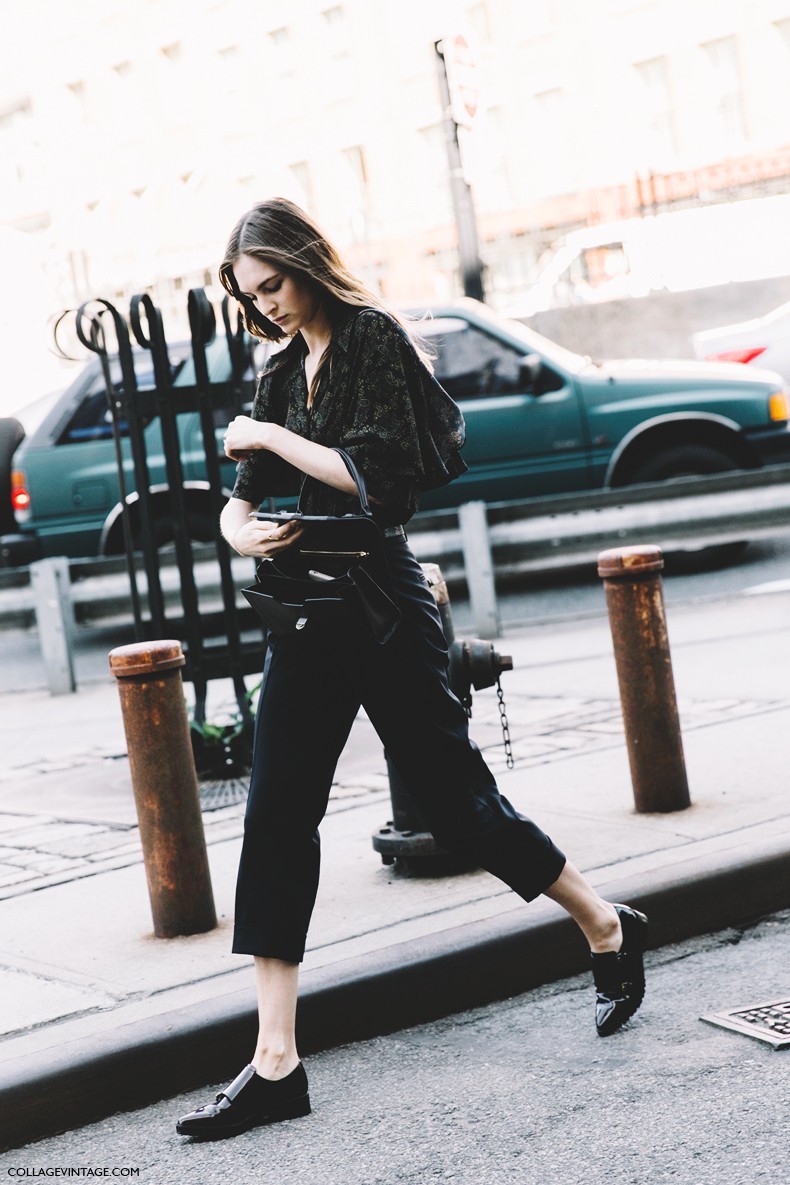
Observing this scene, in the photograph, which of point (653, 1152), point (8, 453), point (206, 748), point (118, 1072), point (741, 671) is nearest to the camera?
point (653, 1152)

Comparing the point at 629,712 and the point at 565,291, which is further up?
the point at 565,291

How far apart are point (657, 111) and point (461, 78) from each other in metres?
17.3

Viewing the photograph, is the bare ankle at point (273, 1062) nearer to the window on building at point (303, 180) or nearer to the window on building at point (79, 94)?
the window on building at point (303, 180)

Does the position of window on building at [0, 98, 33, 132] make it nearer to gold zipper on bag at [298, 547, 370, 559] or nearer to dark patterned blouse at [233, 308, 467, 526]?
dark patterned blouse at [233, 308, 467, 526]

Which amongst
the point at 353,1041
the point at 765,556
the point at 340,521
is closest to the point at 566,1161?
the point at 353,1041

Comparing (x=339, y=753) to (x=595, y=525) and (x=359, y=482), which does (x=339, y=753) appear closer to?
(x=359, y=482)

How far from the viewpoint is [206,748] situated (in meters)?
5.98

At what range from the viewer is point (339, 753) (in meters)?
3.14

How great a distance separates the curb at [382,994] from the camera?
10.4ft

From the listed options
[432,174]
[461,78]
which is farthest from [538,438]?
[432,174]

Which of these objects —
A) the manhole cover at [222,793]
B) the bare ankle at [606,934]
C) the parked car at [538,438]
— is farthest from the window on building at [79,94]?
→ the bare ankle at [606,934]

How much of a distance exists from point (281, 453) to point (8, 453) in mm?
9415

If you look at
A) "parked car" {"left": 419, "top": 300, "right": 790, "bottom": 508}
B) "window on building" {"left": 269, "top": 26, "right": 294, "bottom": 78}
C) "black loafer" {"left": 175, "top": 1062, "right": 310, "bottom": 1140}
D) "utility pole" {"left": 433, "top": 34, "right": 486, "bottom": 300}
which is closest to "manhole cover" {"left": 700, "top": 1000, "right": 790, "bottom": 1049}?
"black loafer" {"left": 175, "top": 1062, "right": 310, "bottom": 1140}

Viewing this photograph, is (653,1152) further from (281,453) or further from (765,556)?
(765,556)
